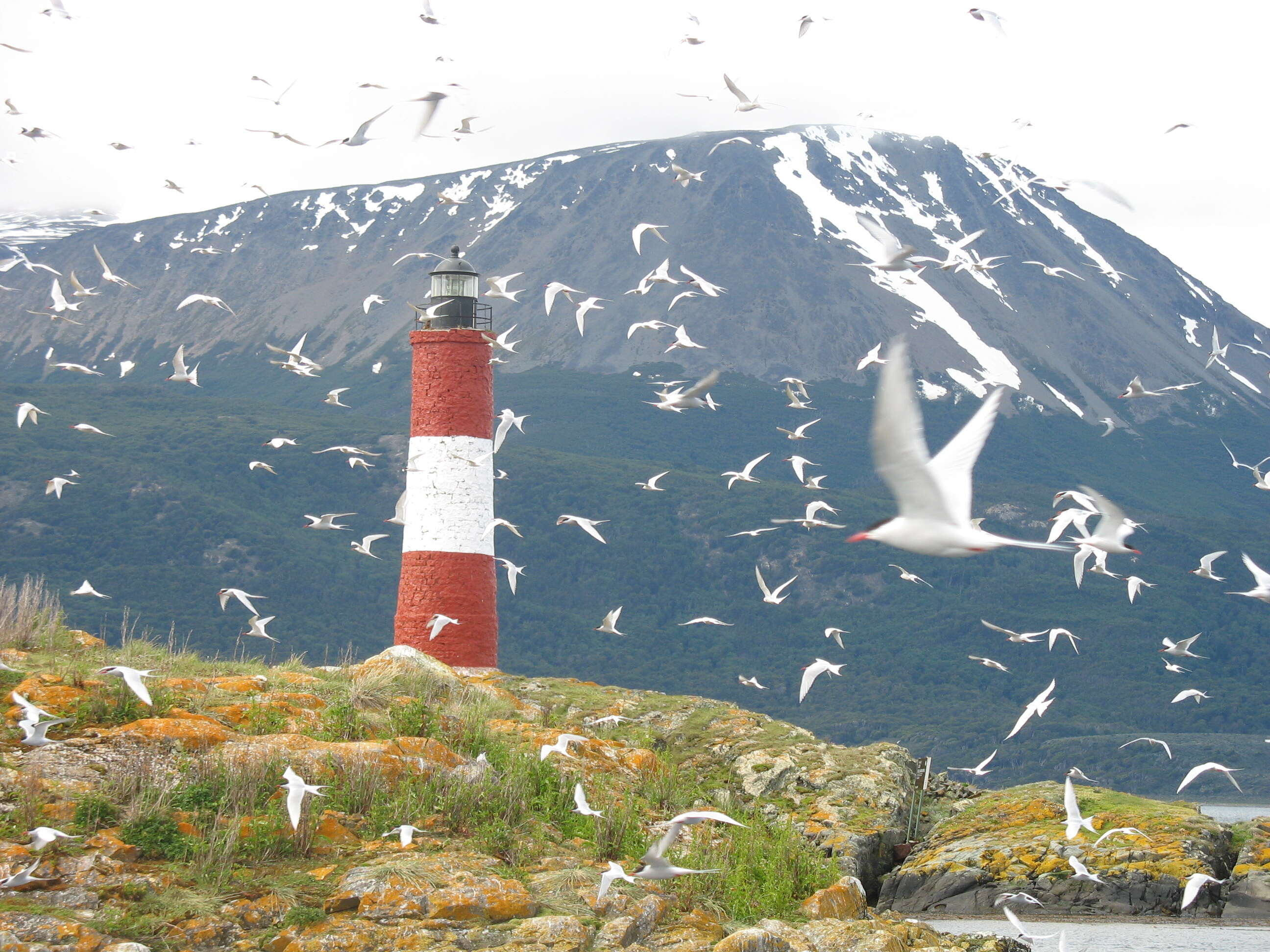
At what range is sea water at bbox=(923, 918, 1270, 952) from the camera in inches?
940

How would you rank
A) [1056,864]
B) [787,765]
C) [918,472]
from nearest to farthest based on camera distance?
1. [918,472]
2. [1056,864]
3. [787,765]

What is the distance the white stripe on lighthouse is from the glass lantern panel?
11.2 ft

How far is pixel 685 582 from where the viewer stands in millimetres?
142625

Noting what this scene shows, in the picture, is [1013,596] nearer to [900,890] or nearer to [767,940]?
[900,890]

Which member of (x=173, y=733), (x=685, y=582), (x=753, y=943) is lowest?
(x=753, y=943)

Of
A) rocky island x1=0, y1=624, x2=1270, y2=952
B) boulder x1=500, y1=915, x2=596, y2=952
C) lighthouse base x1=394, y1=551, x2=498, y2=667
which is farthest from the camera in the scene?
lighthouse base x1=394, y1=551, x2=498, y2=667

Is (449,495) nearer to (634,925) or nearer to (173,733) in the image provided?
(173,733)

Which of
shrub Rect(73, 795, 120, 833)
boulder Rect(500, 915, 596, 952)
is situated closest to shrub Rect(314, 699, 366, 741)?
shrub Rect(73, 795, 120, 833)

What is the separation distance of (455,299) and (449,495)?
4.31 meters

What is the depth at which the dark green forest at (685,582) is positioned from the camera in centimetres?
11525

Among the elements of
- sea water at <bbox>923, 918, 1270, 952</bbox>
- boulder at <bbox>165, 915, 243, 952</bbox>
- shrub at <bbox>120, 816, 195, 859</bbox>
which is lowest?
sea water at <bbox>923, 918, 1270, 952</bbox>

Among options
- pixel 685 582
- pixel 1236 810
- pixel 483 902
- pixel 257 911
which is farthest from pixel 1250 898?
pixel 685 582

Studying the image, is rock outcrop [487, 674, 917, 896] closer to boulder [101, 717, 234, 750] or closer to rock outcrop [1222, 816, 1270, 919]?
rock outcrop [1222, 816, 1270, 919]

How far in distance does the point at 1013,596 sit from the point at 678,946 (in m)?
130
